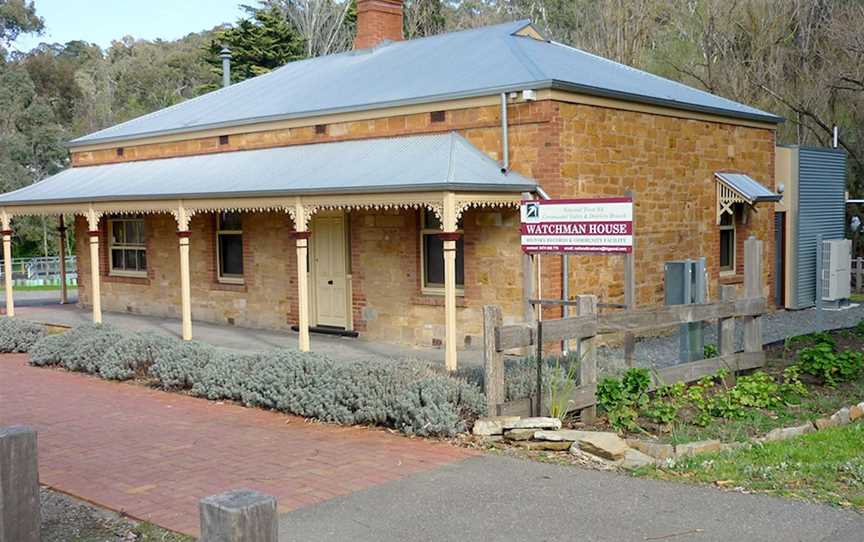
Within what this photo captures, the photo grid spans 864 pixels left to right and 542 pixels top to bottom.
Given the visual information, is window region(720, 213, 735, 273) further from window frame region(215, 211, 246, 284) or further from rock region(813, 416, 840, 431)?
window frame region(215, 211, 246, 284)

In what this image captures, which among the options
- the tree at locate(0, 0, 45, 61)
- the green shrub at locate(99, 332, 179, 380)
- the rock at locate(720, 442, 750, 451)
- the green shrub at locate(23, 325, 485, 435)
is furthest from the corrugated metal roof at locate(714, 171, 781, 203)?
the tree at locate(0, 0, 45, 61)

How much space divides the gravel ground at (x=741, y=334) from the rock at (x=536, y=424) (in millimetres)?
1840

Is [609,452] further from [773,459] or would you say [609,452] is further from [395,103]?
[395,103]

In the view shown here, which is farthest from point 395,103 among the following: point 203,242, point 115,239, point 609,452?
point 115,239

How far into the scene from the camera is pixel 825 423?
27.9ft

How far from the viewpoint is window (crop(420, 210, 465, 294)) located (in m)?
13.7

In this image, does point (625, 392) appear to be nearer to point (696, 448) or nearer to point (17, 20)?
point (696, 448)

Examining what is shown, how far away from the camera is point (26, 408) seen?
10.4 m

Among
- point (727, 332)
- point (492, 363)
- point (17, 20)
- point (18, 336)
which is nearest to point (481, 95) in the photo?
point (727, 332)

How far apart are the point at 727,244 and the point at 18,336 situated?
1311 cm

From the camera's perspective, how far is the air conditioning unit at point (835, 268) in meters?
16.8

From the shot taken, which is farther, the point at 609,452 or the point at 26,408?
the point at 26,408

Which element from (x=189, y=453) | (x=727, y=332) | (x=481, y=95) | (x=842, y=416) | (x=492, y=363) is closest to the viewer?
(x=189, y=453)

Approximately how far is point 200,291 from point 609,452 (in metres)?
11.9
